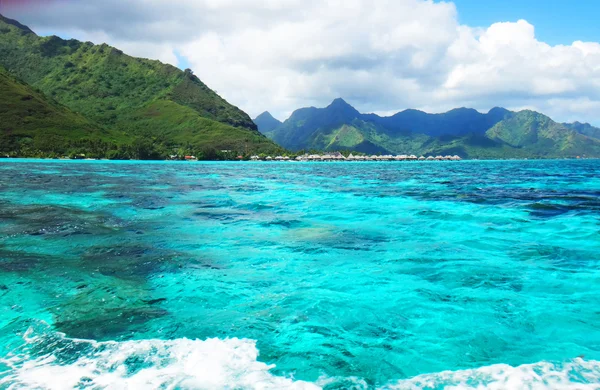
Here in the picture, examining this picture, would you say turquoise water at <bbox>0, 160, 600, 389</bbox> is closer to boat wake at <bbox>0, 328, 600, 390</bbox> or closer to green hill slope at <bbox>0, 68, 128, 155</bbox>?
boat wake at <bbox>0, 328, 600, 390</bbox>

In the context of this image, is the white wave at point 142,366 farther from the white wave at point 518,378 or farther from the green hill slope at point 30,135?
the green hill slope at point 30,135

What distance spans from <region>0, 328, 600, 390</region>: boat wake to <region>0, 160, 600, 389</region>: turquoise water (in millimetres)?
31

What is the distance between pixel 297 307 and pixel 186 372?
3315mm

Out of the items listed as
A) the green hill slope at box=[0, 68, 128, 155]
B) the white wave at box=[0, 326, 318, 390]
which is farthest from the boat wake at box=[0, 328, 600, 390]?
the green hill slope at box=[0, 68, 128, 155]

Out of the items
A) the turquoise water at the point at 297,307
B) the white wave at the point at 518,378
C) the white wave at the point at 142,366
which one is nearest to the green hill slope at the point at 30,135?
the turquoise water at the point at 297,307

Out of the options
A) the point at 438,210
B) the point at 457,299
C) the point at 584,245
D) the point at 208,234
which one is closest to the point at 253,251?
the point at 208,234

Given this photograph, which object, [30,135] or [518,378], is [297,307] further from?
[30,135]

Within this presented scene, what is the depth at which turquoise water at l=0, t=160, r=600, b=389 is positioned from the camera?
6250 mm

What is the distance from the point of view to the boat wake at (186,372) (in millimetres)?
5844

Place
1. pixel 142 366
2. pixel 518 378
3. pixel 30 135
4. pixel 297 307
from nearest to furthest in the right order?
pixel 518 378
pixel 142 366
pixel 297 307
pixel 30 135

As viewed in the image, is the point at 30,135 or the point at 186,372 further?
the point at 30,135

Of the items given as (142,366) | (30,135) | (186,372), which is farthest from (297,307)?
(30,135)

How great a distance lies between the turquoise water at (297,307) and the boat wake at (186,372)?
31 mm

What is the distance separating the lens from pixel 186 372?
621 cm
